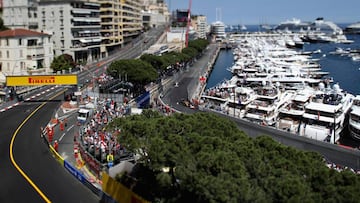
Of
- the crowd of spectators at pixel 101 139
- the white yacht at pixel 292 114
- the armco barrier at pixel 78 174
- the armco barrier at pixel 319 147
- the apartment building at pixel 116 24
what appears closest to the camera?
the armco barrier at pixel 78 174

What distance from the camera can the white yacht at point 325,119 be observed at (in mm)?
41562

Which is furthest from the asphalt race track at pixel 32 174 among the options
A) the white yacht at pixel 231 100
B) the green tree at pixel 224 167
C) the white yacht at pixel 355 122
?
the white yacht at pixel 355 122

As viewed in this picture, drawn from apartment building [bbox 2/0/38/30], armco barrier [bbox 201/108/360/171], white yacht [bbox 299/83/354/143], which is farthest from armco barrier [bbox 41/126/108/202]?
apartment building [bbox 2/0/38/30]

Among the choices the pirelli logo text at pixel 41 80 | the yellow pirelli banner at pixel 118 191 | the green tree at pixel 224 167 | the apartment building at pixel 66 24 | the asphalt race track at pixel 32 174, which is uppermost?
the apartment building at pixel 66 24

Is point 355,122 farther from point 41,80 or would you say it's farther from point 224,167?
point 41,80

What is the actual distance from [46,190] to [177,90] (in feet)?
129

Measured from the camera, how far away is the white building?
220 ft

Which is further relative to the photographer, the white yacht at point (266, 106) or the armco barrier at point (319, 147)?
the white yacht at point (266, 106)

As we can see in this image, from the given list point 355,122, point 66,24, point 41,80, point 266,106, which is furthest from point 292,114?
point 66,24

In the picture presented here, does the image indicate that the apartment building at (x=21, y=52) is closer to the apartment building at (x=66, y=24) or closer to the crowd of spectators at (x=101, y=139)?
the apartment building at (x=66, y=24)

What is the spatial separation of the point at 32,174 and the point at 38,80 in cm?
2684

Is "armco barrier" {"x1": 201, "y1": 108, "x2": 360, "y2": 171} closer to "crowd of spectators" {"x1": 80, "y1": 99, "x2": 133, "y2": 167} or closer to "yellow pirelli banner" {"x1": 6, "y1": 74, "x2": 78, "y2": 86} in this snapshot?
"crowd of spectators" {"x1": 80, "y1": 99, "x2": 133, "y2": 167}

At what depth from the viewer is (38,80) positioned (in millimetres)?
50938

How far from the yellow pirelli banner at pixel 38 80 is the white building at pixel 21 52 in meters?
16.9
